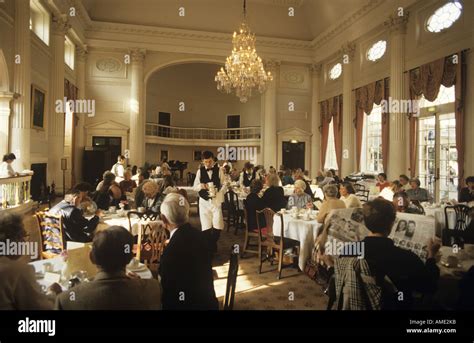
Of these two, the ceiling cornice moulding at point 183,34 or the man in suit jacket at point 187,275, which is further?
the ceiling cornice moulding at point 183,34

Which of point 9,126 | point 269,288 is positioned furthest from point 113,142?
point 269,288

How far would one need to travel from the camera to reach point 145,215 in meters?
5.10

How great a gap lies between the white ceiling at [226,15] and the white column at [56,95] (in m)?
2.83

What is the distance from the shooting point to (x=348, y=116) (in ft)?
45.5

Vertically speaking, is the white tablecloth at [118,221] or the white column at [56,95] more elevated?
the white column at [56,95]

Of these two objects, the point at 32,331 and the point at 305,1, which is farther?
the point at 305,1

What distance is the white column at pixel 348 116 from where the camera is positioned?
13.8m

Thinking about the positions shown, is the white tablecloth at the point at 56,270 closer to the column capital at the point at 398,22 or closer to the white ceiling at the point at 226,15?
the column capital at the point at 398,22

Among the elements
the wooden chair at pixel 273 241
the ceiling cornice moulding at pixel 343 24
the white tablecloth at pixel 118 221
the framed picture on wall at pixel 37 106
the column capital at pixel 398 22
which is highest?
the ceiling cornice moulding at pixel 343 24

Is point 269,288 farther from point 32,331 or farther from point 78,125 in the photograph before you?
point 78,125

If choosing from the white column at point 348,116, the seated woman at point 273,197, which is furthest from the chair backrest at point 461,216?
the white column at point 348,116

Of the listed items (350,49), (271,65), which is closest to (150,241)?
(350,49)

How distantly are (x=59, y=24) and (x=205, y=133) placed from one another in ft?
36.9

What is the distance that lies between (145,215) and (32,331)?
2.78 meters
